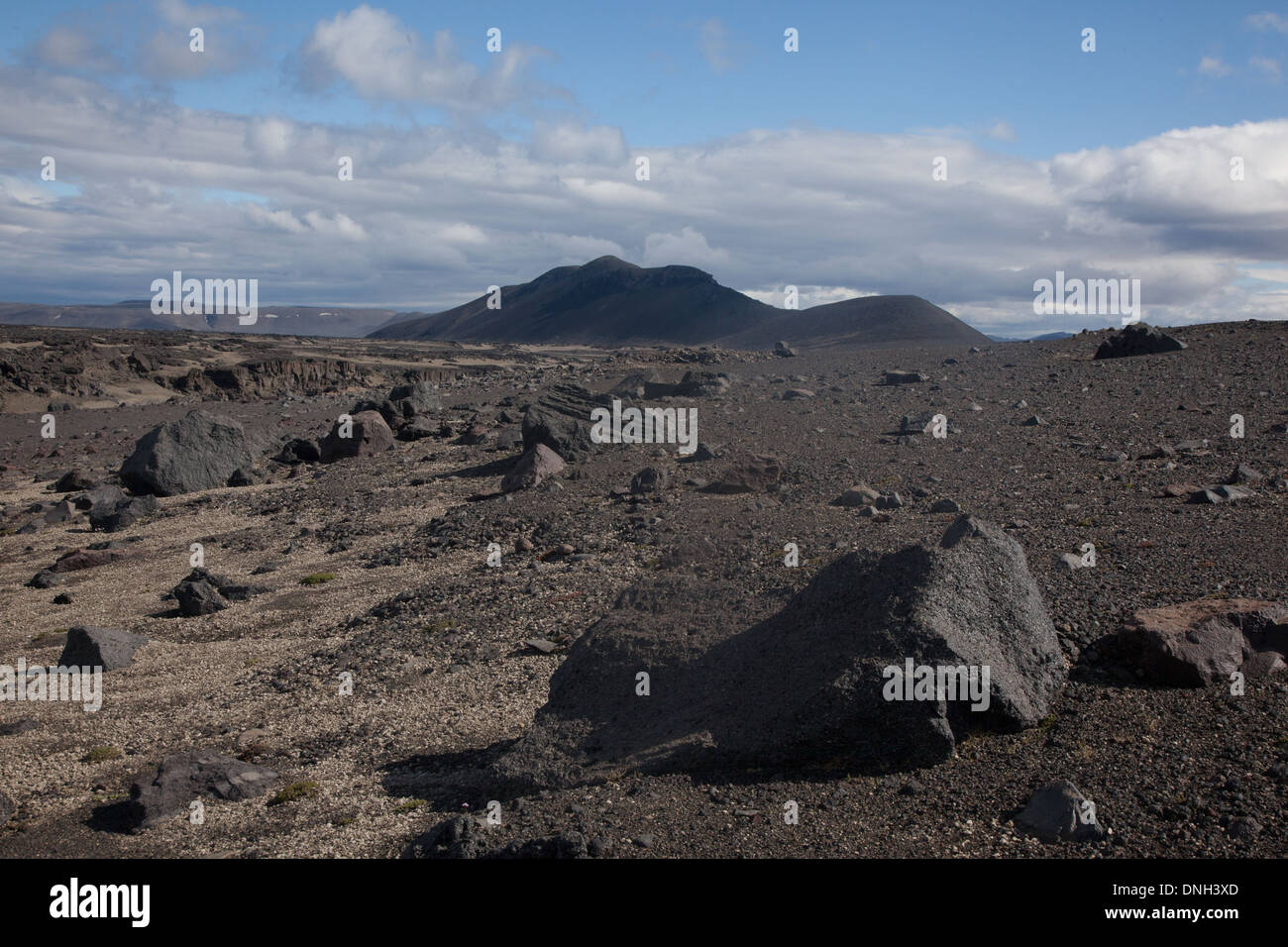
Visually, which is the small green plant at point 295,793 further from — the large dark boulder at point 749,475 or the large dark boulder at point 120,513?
the large dark boulder at point 120,513

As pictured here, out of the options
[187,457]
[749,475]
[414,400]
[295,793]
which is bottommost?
[295,793]

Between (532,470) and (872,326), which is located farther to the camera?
(872,326)

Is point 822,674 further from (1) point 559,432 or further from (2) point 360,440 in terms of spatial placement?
(2) point 360,440

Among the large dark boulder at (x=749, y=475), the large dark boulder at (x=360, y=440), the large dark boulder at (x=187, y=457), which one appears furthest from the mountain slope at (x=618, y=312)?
the large dark boulder at (x=749, y=475)

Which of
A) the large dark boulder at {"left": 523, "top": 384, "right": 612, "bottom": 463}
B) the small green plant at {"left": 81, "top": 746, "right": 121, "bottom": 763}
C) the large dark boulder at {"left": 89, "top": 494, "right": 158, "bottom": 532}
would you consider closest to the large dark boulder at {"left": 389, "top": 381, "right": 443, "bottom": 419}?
the large dark boulder at {"left": 523, "top": 384, "right": 612, "bottom": 463}

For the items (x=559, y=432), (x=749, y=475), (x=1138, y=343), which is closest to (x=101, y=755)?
(x=749, y=475)

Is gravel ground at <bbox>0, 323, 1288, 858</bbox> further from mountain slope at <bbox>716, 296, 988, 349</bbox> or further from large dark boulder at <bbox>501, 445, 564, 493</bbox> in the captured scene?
mountain slope at <bbox>716, 296, 988, 349</bbox>
